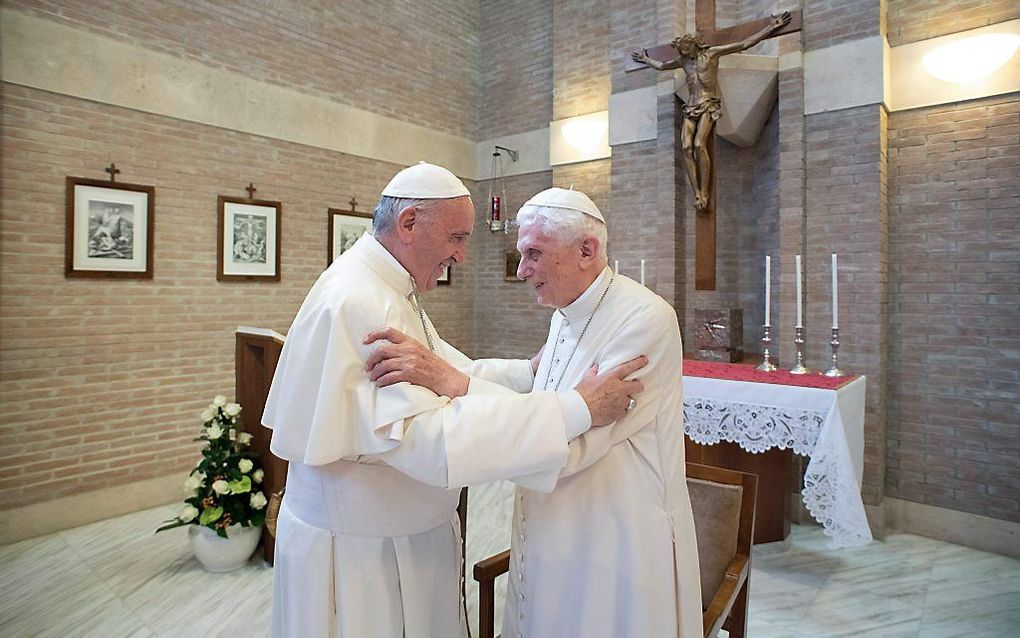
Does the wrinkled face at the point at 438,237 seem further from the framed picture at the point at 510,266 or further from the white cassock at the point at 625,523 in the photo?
the framed picture at the point at 510,266

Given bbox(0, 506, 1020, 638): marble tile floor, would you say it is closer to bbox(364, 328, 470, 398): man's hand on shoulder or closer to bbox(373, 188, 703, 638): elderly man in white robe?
bbox(373, 188, 703, 638): elderly man in white robe

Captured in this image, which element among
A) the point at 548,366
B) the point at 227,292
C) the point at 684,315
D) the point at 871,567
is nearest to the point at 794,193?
the point at 684,315

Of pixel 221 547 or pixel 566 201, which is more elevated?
pixel 566 201

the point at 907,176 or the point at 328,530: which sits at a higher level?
the point at 907,176

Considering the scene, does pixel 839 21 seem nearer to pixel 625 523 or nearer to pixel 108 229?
pixel 625 523

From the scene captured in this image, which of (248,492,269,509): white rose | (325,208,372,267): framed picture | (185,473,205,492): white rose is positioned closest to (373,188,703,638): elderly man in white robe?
(248,492,269,509): white rose

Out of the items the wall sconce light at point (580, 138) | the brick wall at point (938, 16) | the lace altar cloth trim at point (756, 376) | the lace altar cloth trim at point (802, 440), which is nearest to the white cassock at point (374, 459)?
the lace altar cloth trim at point (802, 440)

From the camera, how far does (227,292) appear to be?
576 centimetres

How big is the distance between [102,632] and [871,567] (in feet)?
15.3

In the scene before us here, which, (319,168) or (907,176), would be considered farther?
(319,168)

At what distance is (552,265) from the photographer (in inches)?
71.4

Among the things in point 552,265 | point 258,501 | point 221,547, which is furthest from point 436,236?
point 221,547

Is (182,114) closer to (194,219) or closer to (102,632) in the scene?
(194,219)

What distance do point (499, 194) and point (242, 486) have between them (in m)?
5.14
